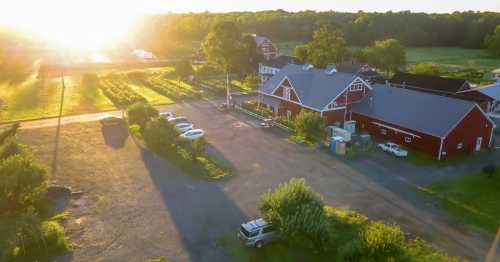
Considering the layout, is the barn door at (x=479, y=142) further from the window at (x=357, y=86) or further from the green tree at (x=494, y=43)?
the green tree at (x=494, y=43)

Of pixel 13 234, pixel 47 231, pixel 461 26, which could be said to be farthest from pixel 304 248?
pixel 461 26

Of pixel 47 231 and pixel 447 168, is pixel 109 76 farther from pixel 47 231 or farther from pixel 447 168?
pixel 447 168

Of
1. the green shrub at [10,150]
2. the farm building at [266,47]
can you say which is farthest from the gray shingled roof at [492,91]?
the green shrub at [10,150]

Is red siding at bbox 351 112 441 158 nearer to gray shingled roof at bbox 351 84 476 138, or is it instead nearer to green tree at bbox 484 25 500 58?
gray shingled roof at bbox 351 84 476 138

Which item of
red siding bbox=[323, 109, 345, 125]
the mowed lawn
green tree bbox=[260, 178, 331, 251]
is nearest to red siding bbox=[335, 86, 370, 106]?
red siding bbox=[323, 109, 345, 125]

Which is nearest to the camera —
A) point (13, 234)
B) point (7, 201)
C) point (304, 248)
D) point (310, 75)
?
point (304, 248)

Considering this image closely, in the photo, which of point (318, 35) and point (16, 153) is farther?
point (318, 35)
